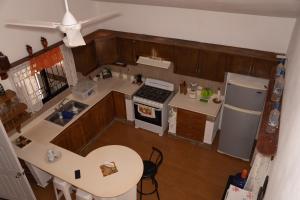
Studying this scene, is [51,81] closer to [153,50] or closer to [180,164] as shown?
[153,50]

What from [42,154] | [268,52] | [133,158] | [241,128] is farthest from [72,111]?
[268,52]

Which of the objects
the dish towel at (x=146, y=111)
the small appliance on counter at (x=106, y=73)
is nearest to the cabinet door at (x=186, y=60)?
the dish towel at (x=146, y=111)

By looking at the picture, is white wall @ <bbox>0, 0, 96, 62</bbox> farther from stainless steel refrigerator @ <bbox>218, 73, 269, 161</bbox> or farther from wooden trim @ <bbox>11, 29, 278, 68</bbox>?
stainless steel refrigerator @ <bbox>218, 73, 269, 161</bbox>

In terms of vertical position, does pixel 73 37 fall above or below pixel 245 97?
above

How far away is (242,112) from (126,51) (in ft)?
9.28

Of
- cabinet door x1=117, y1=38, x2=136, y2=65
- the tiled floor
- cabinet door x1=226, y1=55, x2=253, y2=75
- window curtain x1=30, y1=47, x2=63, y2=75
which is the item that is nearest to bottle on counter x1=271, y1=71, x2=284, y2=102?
cabinet door x1=226, y1=55, x2=253, y2=75

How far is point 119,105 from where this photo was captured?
6031mm

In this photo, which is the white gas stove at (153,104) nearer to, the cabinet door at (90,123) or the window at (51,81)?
the cabinet door at (90,123)

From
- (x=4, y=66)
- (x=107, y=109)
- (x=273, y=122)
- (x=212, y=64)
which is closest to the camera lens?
(x=273, y=122)

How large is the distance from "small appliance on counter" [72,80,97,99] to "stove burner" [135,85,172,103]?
106 cm

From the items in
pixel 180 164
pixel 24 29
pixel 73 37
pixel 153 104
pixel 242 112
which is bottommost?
pixel 180 164

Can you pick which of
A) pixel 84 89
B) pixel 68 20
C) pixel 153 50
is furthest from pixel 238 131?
pixel 68 20

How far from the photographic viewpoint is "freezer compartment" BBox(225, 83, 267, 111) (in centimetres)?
428

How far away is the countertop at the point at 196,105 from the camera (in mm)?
4996
